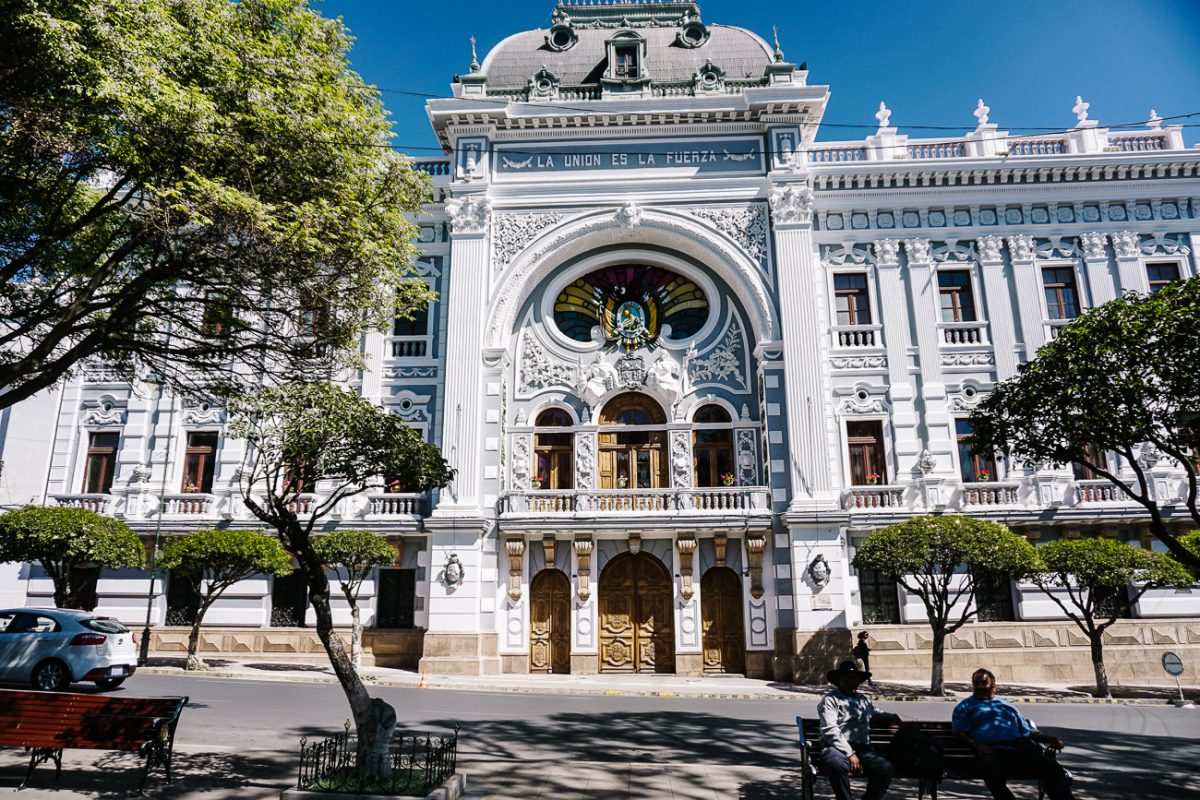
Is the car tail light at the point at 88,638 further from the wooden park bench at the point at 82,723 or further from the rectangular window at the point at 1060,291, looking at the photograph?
the rectangular window at the point at 1060,291

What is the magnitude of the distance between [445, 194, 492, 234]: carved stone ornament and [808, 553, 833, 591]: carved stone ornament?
1428 cm

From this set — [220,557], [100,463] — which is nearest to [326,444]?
[220,557]

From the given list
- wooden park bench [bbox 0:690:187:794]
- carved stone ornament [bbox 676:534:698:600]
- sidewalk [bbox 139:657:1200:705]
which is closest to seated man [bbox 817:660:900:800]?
wooden park bench [bbox 0:690:187:794]

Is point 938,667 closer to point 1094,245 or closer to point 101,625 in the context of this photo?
point 1094,245

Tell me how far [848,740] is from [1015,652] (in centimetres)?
1690

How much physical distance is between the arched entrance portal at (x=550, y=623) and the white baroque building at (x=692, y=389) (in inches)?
3.3

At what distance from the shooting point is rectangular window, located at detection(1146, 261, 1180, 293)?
78.7ft

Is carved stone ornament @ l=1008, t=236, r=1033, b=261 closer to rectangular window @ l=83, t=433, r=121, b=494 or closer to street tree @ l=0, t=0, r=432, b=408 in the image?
street tree @ l=0, t=0, r=432, b=408

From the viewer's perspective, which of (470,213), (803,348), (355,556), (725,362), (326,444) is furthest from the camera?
(470,213)

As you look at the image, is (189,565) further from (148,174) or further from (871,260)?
(871,260)

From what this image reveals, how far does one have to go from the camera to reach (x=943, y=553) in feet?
59.5

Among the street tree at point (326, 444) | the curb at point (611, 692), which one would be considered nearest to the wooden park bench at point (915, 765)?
the street tree at point (326, 444)

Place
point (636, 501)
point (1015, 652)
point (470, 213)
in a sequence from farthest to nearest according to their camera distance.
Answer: point (470, 213) < point (636, 501) < point (1015, 652)

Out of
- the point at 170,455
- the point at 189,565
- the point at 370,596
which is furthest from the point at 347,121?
the point at 170,455
